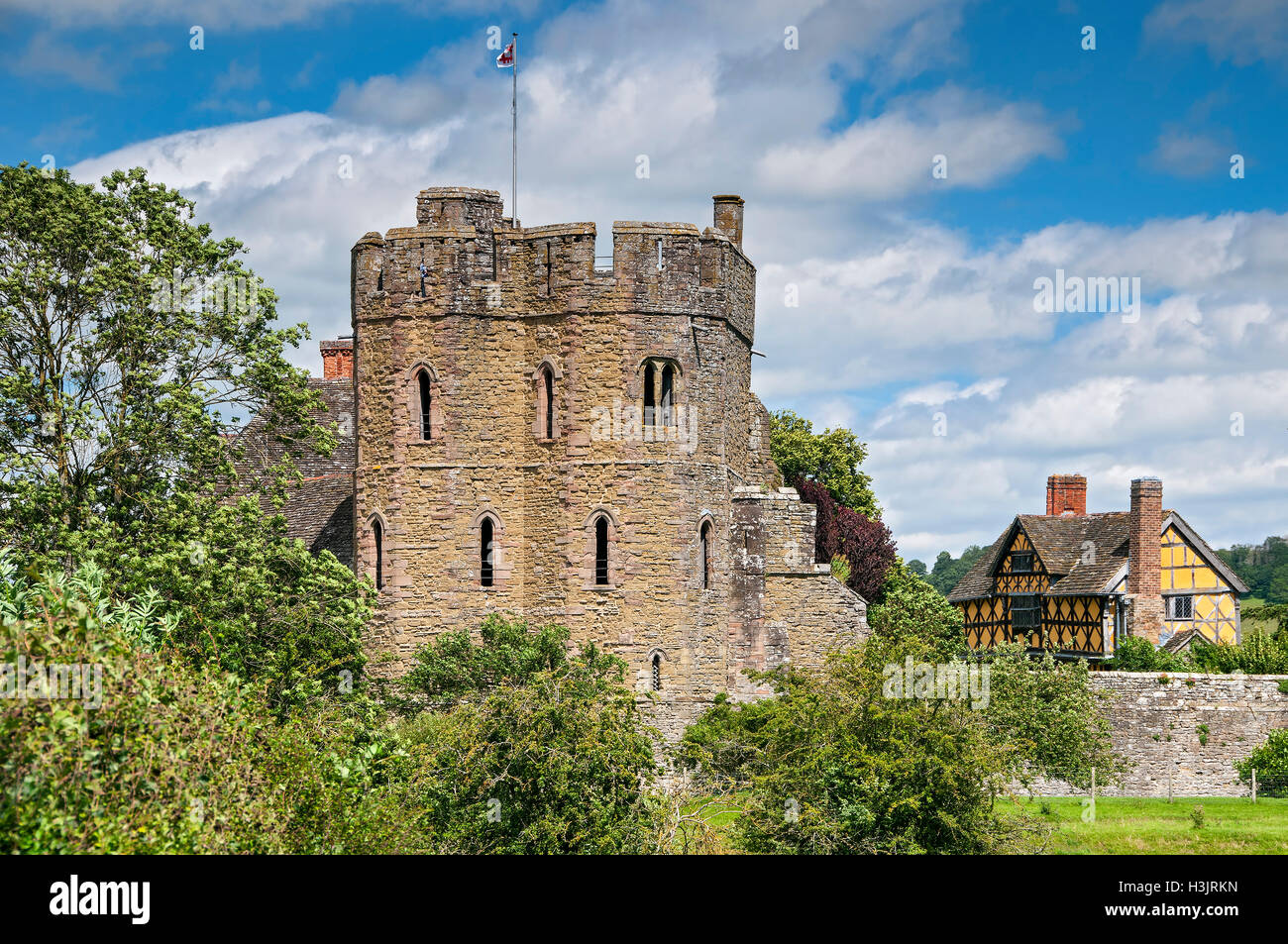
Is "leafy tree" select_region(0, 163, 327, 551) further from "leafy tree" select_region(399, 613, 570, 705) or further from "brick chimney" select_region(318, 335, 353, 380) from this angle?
"brick chimney" select_region(318, 335, 353, 380)

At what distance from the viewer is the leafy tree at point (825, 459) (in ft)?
189

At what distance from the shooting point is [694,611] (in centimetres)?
3077

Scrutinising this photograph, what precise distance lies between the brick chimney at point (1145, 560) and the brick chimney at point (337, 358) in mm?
28117

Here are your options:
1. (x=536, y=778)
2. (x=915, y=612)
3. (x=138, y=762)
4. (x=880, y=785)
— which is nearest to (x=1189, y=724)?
(x=915, y=612)

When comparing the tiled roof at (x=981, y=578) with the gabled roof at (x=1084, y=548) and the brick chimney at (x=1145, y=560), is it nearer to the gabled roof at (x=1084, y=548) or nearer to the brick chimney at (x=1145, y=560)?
the gabled roof at (x=1084, y=548)

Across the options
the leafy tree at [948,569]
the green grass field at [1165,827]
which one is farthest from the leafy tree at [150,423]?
the leafy tree at [948,569]

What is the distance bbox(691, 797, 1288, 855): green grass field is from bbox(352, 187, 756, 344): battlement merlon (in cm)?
1157

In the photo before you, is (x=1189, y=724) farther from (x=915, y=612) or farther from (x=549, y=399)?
(x=549, y=399)

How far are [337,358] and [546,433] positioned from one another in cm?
1436

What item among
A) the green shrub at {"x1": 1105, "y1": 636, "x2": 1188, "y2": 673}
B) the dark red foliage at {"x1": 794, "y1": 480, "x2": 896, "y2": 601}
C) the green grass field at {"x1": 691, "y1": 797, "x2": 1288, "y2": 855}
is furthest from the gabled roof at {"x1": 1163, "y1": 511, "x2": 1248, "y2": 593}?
the green grass field at {"x1": 691, "y1": 797, "x2": 1288, "y2": 855}

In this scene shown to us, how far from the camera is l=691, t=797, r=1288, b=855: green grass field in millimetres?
24172
